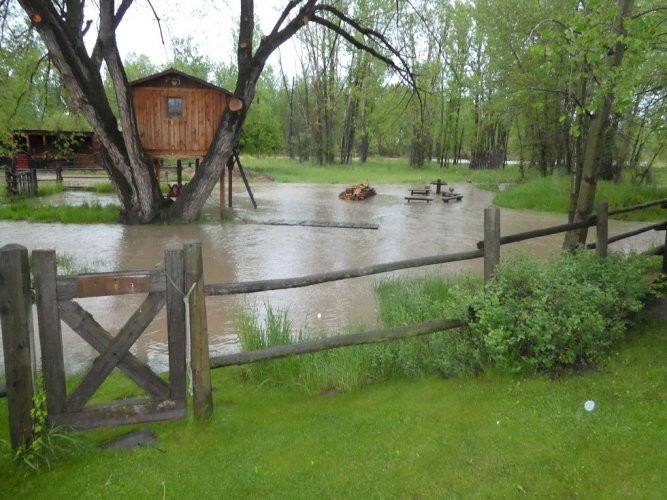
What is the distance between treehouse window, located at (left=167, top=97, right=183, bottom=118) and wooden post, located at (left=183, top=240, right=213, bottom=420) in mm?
13699

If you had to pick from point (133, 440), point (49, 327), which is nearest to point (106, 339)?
point (49, 327)

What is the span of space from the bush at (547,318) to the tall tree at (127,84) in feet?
36.9

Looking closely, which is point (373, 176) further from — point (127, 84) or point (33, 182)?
point (127, 84)

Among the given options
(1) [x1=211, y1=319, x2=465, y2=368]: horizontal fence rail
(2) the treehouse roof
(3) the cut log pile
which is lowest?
(1) [x1=211, y1=319, x2=465, y2=368]: horizontal fence rail

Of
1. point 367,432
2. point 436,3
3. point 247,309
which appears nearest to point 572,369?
point 367,432

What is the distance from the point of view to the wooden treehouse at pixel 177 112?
16469 mm

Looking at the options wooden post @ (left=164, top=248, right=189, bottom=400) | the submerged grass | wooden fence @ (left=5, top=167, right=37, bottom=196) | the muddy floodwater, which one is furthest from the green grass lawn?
wooden fence @ (left=5, top=167, right=37, bottom=196)

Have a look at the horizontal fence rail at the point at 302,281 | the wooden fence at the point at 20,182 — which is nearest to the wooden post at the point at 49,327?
the horizontal fence rail at the point at 302,281

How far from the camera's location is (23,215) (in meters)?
17.4

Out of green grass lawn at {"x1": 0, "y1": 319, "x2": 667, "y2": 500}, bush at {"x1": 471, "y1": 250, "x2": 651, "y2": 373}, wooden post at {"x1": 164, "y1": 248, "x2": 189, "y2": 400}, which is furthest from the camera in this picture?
bush at {"x1": 471, "y1": 250, "x2": 651, "y2": 373}

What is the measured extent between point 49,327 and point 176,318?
2.49 ft

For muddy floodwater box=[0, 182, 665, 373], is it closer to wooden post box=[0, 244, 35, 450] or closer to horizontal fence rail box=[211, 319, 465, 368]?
horizontal fence rail box=[211, 319, 465, 368]

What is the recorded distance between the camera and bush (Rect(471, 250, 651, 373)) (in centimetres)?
455

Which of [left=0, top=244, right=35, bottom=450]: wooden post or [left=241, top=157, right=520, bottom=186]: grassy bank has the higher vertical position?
[left=241, top=157, right=520, bottom=186]: grassy bank
